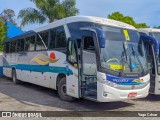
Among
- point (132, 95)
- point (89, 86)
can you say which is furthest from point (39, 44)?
point (132, 95)

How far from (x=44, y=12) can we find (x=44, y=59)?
14.5 m

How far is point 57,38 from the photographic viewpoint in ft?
35.1

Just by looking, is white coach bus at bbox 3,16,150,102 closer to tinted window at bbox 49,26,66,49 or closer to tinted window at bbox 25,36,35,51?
tinted window at bbox 49,26,66,49

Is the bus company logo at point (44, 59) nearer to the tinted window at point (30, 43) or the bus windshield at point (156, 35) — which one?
the tinted window at point (30, 43)

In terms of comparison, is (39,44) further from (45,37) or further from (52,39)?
(52,39)

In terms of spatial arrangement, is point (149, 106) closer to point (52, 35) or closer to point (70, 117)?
point (70, 117)

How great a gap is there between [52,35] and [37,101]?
121 inches

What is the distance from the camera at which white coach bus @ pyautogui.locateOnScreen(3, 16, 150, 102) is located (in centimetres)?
809

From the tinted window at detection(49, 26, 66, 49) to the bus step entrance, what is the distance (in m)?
1.99

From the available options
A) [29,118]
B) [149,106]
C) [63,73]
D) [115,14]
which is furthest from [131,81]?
[115,14]

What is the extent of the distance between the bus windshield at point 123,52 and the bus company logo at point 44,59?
3.01 meters

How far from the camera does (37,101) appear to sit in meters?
10.1

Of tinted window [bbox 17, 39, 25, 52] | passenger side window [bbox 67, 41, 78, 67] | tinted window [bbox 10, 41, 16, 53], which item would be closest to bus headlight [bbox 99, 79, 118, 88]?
passenger side window [bbox 67, 41, 78, 67]

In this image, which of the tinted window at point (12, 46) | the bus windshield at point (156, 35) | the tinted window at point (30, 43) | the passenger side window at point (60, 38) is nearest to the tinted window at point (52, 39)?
the passenger side window at point (60, 38)
